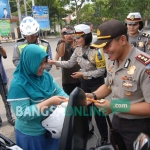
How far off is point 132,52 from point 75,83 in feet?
5.65

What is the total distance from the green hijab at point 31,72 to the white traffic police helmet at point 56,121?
6.5 inches

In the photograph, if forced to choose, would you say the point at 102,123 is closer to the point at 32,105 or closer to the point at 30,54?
the point at 32,105

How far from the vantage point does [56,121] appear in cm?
154

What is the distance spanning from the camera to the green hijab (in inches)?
59.7

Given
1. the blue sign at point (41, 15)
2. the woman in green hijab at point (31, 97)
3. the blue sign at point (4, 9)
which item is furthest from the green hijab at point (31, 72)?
the blue sign at point (4, 9)

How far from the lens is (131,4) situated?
55.7ft

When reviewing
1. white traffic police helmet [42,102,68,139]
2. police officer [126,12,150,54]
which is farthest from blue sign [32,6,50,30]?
white traffic police helmet [42,102,68,139]

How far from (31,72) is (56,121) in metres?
0.42

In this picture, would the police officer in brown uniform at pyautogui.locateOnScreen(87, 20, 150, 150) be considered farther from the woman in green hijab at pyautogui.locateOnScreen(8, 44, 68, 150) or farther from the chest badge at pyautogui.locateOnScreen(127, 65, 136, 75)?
the woman in green hijab at pyautogui.locateOnScreen(8, 44, 68, 150)

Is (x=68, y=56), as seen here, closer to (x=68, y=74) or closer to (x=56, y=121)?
(x=68, y=74)

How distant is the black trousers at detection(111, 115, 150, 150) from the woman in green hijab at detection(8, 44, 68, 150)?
0.50m

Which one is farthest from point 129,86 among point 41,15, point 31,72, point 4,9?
point 4,9

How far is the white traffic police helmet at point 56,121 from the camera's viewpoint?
153 centimetres

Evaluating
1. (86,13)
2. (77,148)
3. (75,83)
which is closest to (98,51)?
(75,83)
